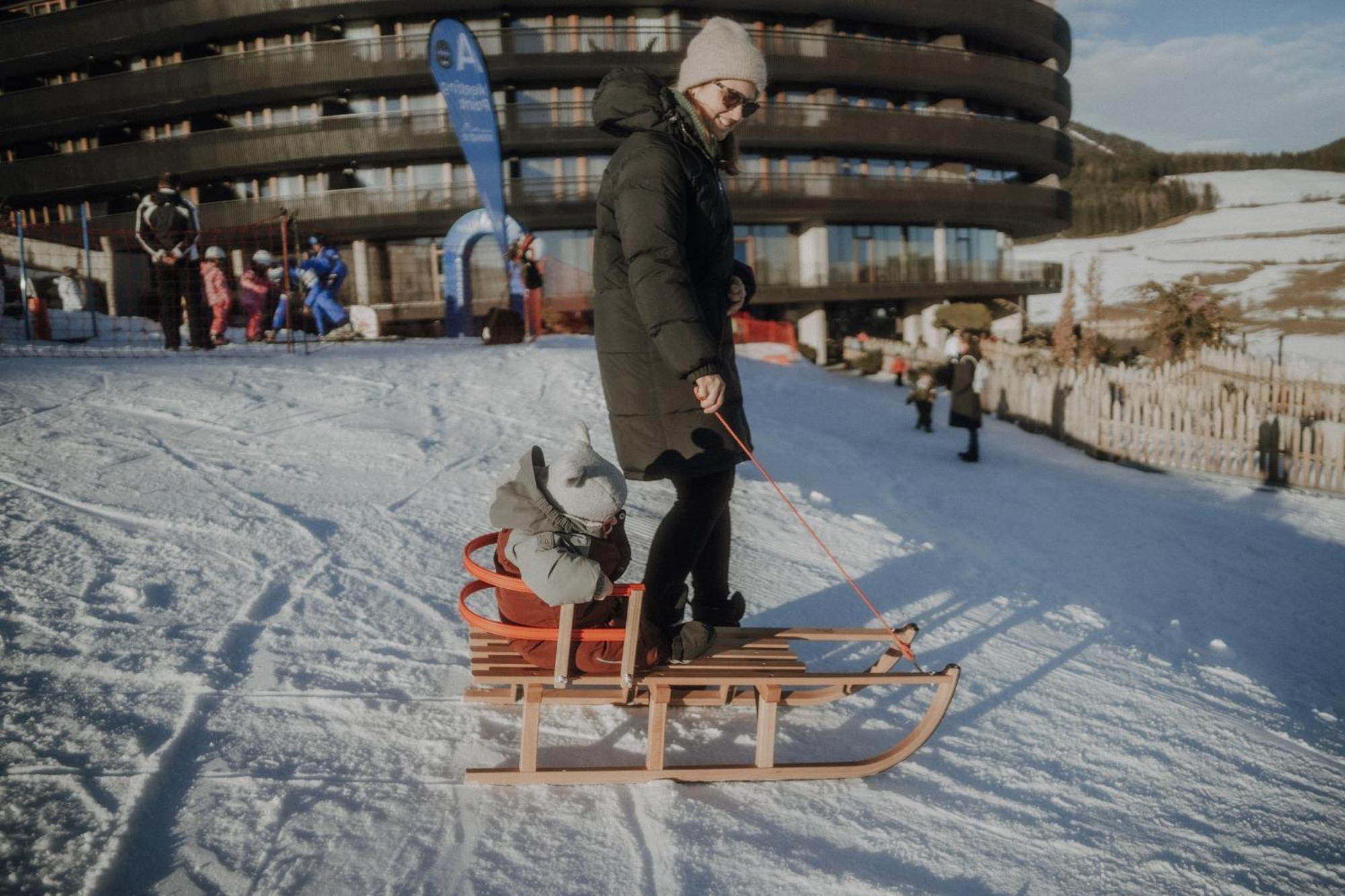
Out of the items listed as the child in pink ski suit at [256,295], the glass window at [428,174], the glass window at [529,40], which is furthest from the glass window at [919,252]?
the child in pink ski suit at [256,295]

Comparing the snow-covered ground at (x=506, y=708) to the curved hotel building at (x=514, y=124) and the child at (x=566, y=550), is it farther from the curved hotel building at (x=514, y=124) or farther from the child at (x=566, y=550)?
the curved hotel building at (x=514, y=124)

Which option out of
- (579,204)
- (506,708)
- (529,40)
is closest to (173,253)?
(506,708)

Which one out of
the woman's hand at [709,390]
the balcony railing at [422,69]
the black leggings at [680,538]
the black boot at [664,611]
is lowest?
the black boot at [664,611]

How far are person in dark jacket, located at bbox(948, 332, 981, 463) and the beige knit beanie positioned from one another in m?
7.35

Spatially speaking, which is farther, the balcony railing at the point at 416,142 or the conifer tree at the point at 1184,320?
the balcony railing at the point at 416,142

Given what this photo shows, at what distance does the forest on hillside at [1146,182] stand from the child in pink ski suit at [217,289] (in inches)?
2845

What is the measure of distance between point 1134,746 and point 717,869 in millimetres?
1690

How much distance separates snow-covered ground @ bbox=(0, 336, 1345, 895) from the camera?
2.06 metres

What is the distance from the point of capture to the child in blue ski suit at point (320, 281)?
43.4 feet

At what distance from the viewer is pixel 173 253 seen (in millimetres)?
9625

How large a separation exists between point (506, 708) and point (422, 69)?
30.8m

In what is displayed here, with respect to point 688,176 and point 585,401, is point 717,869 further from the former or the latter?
point 585,401

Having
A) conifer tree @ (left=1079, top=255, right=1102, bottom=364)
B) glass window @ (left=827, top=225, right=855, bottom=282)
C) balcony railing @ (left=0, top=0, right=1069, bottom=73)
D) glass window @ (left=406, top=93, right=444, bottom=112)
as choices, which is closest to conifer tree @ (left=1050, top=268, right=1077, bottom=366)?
conifer tree @ (left=1079, top=255, right=1102, bottom=364)

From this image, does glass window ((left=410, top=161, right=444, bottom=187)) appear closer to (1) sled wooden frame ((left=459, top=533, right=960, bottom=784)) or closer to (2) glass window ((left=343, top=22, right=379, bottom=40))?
(2) glass window ((left=343, top=22, right=379, bottom=40))
